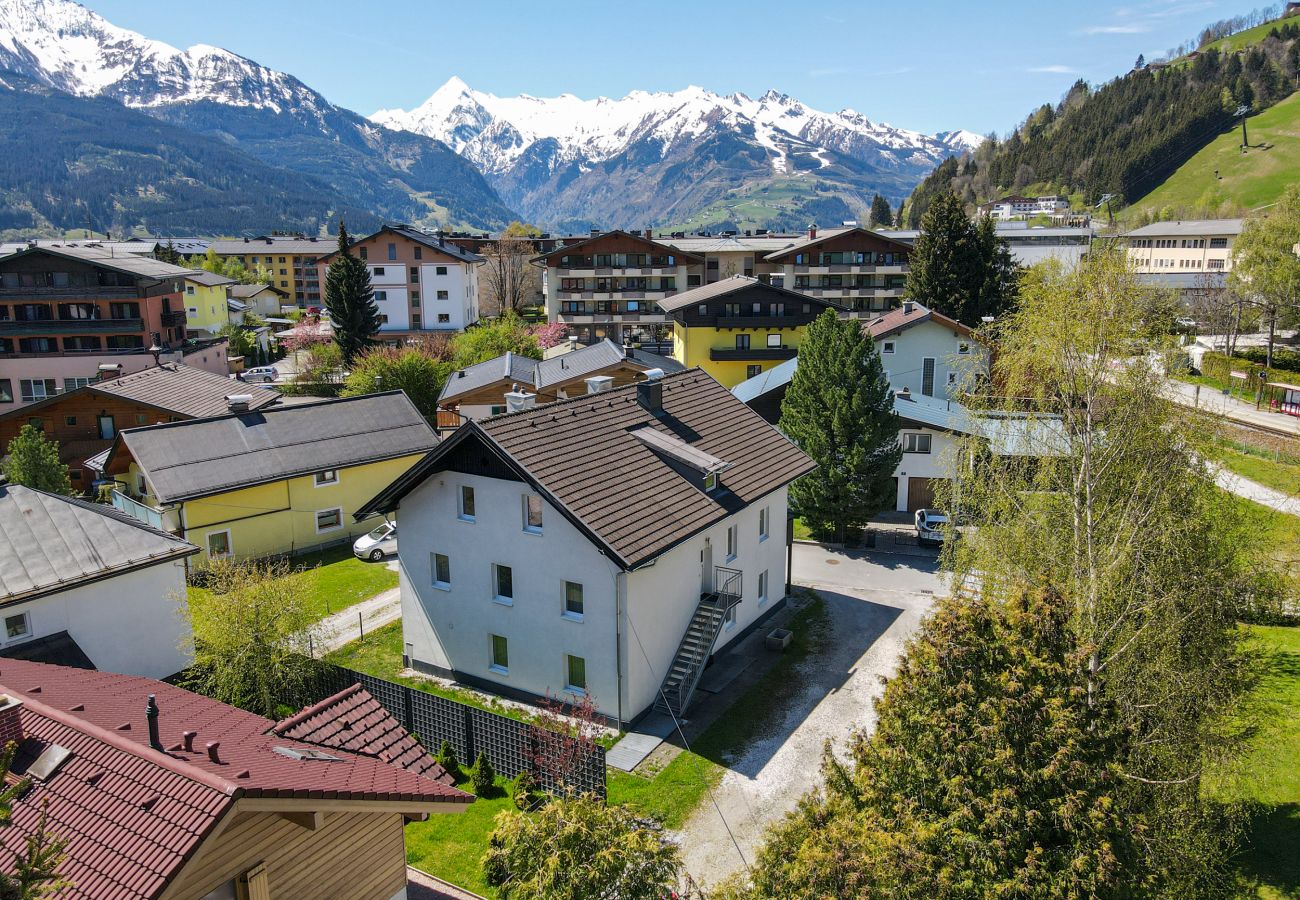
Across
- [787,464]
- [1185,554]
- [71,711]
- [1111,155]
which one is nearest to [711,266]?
[787,464]

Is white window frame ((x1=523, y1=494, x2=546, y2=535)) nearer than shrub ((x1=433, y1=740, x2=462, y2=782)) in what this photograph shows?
No

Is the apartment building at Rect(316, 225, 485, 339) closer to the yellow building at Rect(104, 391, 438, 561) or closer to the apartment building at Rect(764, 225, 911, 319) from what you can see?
the apartment building at Rect(764, 225, 911, 319)

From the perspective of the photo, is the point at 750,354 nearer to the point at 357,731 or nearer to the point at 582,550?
the point at 582,550

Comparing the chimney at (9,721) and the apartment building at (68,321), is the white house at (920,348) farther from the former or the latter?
the apartment building at (68,321)

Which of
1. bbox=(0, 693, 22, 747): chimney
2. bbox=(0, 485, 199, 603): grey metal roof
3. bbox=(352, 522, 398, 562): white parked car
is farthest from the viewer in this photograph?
bbox=(352, 522, 398, 562): white parked car

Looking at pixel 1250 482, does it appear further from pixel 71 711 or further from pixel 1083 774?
pixel 71 711

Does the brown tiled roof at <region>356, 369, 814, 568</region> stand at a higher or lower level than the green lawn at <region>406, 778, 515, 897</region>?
higher

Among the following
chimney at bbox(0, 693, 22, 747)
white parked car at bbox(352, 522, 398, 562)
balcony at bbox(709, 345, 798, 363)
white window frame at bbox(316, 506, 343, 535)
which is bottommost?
white parked car at bbox(352, 522, 398, 562)

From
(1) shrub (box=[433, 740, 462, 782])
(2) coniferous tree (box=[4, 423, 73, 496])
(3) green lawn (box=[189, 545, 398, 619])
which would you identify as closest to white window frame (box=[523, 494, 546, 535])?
(1) shrub (box=[433, 740, 462, 782])
